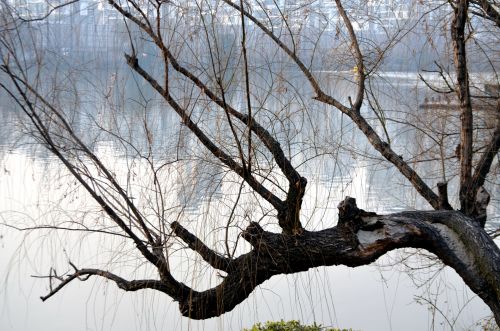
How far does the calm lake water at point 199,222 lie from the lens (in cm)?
278

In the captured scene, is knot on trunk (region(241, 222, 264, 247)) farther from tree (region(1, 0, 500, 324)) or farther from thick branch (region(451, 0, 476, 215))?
thick branch (region(451, 0, 476, 215))

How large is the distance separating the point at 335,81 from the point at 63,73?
1242 millimetres

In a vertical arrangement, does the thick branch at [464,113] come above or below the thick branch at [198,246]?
above

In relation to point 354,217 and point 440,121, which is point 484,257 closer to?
point 354,217

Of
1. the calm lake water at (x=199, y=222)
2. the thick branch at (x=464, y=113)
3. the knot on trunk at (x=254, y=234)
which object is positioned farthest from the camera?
the calm lake water at (x=199, y=222)

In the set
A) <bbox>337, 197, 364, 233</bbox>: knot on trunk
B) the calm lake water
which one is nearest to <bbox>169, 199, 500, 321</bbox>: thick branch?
<bbox>337, 197, 364, 233</bbox>: knot on trunk

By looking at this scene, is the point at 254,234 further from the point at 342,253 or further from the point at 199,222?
the point at 199,222

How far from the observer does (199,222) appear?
102 inches

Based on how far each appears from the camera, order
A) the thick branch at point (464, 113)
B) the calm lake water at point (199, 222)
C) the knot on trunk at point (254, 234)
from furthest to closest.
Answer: the calm lake water at point (199, 222) → the thick branch at point (464, 113) → the knot on trunk at point (254, 234)

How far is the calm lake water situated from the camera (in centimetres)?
278

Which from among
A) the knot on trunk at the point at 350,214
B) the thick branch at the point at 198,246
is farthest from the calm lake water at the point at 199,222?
the knot on trunk at the point at 350,214

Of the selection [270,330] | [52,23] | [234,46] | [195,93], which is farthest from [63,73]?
[270,330]

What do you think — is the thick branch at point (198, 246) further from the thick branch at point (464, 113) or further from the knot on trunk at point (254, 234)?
the thick branch at point (464, 113)

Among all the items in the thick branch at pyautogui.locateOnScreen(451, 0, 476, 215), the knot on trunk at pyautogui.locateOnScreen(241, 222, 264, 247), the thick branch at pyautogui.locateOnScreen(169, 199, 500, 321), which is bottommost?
the thick branch at pyautogui.locateOnScreen(169, 199, 500, 321)
